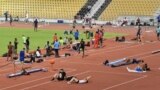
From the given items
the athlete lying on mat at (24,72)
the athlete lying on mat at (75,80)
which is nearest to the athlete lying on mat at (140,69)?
the athlete lying on mat at (75,80)

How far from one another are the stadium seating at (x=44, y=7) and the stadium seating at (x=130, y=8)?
5.01 meters

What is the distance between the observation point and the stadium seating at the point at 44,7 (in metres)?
68.5

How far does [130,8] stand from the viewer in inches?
2566

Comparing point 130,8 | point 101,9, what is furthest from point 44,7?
point 130,8

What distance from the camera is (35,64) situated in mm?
28547

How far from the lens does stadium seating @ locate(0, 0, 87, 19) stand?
6850 centimetres

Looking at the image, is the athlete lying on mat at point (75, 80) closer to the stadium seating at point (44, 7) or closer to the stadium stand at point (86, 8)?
the stadium stand at point (86, 8)

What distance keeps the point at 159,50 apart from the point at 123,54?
3.05m

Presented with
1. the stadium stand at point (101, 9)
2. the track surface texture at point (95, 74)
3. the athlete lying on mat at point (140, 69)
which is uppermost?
the stadium stand at point (101, 9)

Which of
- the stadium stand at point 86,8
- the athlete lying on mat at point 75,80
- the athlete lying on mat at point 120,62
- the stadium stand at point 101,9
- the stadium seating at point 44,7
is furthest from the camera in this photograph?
the stadium seating at point 44,7

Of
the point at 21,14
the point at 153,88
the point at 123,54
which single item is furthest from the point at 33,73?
the point at 21,14

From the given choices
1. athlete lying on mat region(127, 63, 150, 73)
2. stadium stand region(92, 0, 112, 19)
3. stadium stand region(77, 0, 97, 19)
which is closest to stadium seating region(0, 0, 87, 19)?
stadium stand region(77, 0, 97, 19)

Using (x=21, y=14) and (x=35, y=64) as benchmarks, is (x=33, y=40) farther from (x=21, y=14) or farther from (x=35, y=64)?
(x=21, y=14)

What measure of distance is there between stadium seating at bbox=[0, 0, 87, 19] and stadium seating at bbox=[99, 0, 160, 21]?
197 inches
